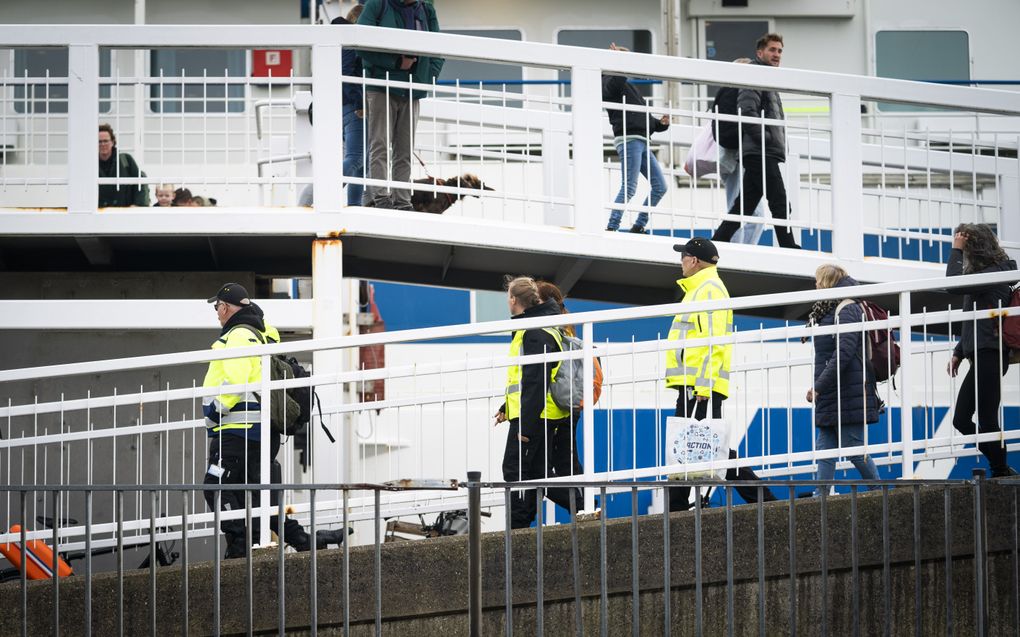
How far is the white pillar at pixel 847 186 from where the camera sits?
10008 millimetres

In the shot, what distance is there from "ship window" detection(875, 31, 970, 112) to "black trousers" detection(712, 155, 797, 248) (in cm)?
637

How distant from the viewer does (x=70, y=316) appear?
938 centimetres

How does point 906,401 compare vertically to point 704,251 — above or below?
below

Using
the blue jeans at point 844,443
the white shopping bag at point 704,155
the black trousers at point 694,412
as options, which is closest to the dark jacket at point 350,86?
the white shopping bag at point 704,155

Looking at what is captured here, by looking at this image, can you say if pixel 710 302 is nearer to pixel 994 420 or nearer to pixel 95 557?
pixel 994 420

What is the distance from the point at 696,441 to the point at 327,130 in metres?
3.39

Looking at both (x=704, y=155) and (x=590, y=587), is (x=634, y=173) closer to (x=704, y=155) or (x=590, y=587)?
Result: (x=704, y=155)

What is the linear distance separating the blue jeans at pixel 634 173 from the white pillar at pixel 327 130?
2.15 meters

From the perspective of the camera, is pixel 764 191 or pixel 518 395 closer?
pixel 518 395

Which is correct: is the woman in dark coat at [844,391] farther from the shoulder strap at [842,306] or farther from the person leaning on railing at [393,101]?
the person leaning on railing at [393,101]

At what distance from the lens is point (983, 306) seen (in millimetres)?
8664

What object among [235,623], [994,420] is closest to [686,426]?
[994,420]

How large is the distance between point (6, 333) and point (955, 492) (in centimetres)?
743

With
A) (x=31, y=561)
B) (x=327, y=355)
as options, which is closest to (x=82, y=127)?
(x=327, y=355)
